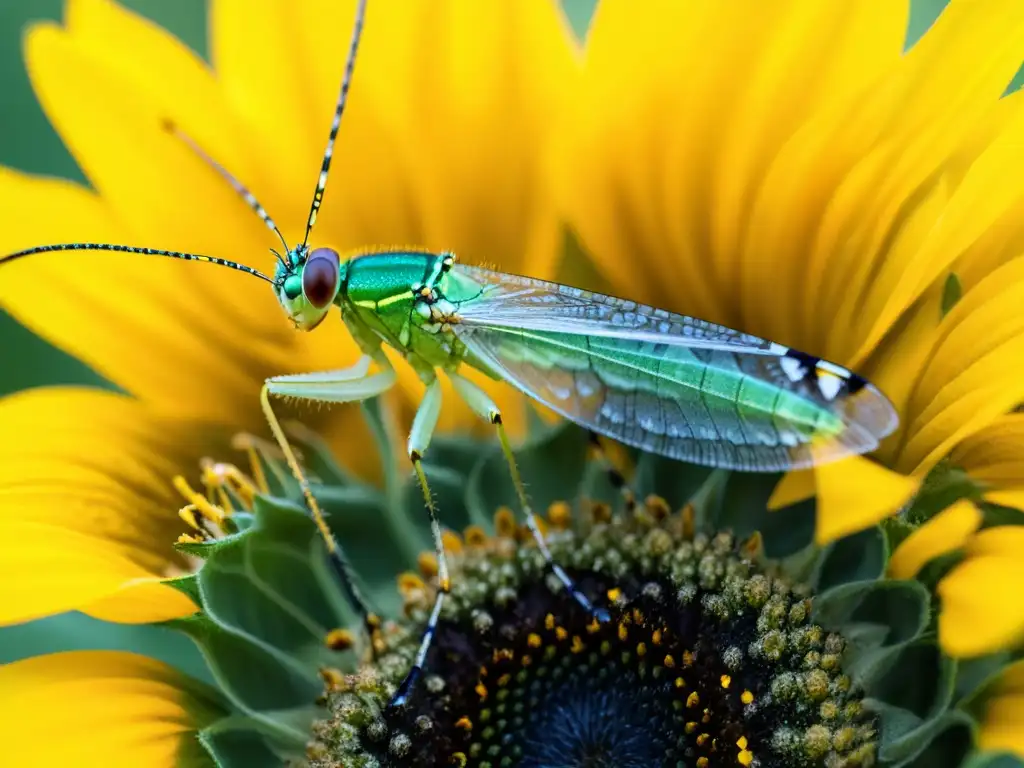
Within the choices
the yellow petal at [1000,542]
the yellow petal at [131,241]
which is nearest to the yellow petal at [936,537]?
the yellow petal at [1000,542]

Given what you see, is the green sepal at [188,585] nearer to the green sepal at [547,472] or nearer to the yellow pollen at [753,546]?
the green sepal at [547,472]

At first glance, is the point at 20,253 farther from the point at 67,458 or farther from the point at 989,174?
the point at 989,174

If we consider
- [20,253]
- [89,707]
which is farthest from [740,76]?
[89,707]

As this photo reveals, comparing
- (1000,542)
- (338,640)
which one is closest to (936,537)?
(1000,542)

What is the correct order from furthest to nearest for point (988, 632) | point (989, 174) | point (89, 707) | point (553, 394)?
point (553, 394) → point (89, 707) → point (989, 174) → point (988, 632)

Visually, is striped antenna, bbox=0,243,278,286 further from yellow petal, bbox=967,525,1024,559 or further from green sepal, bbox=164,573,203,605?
yellow petal, bbox=967,525,1024,559

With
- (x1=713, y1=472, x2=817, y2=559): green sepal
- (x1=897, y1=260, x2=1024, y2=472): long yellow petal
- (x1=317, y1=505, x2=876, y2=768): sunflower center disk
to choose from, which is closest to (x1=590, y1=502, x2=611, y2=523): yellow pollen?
(x1=317, y1=505, x2=876, y2=768): sunflower center disk
